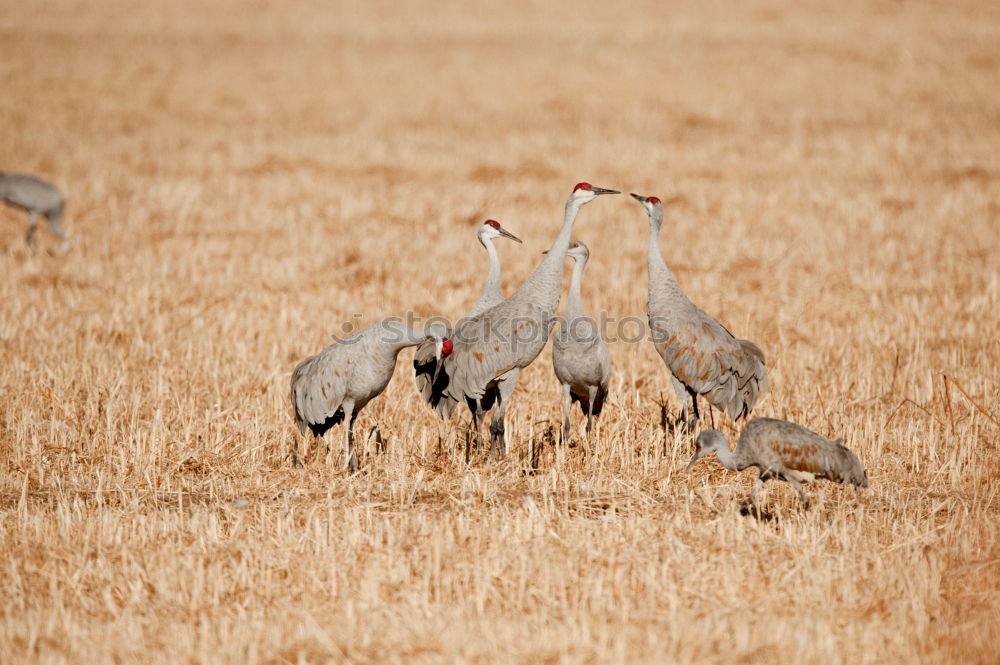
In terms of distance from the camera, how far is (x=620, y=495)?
5.34 meters

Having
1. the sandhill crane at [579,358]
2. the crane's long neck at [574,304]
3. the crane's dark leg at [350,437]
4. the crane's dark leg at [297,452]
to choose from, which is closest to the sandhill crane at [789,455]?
the sandhill crane at [579,358]

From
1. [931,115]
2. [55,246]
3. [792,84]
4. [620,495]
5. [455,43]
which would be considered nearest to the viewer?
[620,495]

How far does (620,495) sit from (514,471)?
675mm

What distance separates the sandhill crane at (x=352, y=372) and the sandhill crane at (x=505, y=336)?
248 mm

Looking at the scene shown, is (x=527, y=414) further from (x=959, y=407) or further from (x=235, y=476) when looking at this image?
(x=959, y=407)

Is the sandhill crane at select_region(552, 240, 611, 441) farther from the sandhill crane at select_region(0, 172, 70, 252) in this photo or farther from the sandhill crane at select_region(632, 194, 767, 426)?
the sandhill crane at select_region(0, 172, 70, 252)

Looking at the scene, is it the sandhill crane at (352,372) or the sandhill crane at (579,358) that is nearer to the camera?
the sandhill crane at (352,372)

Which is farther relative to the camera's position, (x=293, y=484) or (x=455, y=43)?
(x=455, y=43)

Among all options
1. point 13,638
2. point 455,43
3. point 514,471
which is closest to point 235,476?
point 514,471

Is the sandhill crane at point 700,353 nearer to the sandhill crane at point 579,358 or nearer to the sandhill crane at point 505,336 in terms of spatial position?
the sandhill crane at point 579,358

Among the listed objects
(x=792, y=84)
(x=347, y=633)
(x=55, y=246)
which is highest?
(x=792, y=84)

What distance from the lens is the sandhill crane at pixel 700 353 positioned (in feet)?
20.3

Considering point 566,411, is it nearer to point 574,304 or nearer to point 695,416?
point 574,304

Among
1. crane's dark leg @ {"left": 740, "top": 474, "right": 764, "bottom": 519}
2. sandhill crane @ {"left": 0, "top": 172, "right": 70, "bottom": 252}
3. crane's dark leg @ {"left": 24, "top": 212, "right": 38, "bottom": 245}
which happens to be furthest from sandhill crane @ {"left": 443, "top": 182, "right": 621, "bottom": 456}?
crane's dark leg @ {"left": 24, "top": 212, "right": 38, "bottom": 245}
